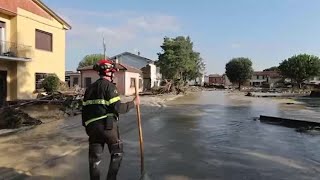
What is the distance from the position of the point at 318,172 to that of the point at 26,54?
2034cm

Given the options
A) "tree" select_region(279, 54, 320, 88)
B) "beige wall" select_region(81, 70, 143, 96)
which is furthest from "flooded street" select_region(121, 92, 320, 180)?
"tree" select_region(279, 54, 320, 88)

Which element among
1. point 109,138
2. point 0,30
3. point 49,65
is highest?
point 0,30

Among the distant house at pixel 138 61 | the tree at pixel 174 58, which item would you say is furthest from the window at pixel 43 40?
the distant house at pixel 138 61

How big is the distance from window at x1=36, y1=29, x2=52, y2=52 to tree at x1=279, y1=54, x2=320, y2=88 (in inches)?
2903

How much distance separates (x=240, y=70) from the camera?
108 metres

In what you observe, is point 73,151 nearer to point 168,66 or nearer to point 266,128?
point 266,128

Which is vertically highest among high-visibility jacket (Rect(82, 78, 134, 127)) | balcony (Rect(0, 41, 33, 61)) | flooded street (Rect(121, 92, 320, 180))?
balcony (Rect(0, 41, 33, 61))

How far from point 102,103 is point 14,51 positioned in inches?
774

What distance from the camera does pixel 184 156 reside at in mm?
9898

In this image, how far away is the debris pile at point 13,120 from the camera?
14930 mm

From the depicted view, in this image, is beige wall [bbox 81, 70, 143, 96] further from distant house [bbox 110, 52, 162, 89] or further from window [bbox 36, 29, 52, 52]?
distant house [bbox 110, 52, 162, 89]

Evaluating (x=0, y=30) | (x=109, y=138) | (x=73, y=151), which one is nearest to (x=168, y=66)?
(x=0, y=30)

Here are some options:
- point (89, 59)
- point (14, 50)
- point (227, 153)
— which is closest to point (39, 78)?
point (14, 50)

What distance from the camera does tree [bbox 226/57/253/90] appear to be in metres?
108
